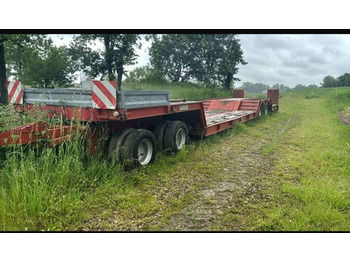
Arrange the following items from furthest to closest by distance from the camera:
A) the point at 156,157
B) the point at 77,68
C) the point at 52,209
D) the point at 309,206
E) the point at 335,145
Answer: the point at 77,68 → the point at 335,145 → the point at 156,157 → the point at 309,206 → the point at 52,209

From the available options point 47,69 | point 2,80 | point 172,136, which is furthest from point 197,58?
point 172,136

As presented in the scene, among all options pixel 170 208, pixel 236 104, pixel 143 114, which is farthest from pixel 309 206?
pixel 236 104

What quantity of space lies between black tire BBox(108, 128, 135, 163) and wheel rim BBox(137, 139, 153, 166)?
35cm

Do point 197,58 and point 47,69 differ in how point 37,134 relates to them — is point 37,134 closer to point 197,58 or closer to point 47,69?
point 47,69

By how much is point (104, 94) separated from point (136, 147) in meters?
0.92

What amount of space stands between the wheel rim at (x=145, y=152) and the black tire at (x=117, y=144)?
354mm

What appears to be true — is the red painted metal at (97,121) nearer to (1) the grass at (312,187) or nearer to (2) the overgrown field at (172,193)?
(2) the overgrown field at (172,193)

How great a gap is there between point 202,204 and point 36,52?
1088cm

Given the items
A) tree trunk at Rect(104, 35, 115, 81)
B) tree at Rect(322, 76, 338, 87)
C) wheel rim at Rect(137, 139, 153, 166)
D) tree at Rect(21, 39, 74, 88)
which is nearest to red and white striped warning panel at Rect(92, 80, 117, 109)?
wheel rim at Rect(137, 139, 153, 166)

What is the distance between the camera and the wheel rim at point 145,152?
4.61m

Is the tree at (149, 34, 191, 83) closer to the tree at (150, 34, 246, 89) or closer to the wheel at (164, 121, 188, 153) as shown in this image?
the tree at (150, 34, 246, 89)

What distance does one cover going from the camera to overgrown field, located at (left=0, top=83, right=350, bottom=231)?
9.89ft

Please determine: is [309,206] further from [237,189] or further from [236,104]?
[236,104]

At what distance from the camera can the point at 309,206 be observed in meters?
3.41
